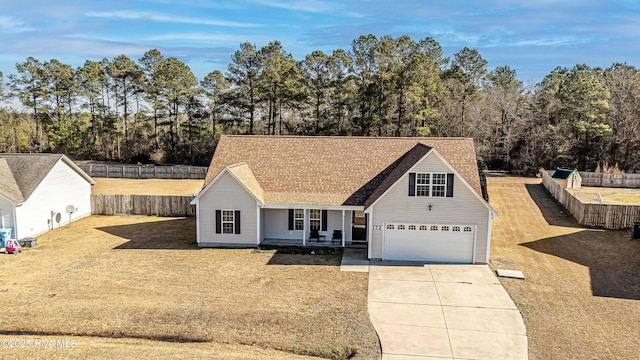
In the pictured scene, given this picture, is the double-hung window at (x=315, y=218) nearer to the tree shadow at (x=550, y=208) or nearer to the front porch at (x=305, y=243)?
the front porch at (x=305, y=243)

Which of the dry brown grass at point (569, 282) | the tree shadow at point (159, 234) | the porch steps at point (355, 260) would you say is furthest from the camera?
the tree shadow at point (159, 234)

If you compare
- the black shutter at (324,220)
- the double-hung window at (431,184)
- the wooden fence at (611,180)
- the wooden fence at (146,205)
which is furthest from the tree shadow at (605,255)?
the wooden fence at (146,205)

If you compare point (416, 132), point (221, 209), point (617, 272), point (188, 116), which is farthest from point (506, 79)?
point (221, 209)

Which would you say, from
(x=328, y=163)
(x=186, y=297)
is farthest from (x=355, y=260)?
(x=186, y=297)

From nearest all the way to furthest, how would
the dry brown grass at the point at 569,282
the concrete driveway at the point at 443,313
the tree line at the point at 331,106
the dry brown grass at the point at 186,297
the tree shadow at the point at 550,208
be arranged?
the concrete driveway at the point at 443,313, the dry brown grass at the point at 569,282, the dry brown grass at the point at 186,297, the tree shadow at the point at 550,208, the tree line at the point at 331,106

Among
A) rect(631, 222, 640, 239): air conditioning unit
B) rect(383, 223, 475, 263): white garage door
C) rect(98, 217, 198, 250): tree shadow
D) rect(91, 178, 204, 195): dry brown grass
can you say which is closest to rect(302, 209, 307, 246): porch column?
rect(383, 223, 475, 263): white garage door

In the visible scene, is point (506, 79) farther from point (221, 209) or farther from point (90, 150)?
point (90, 150)
